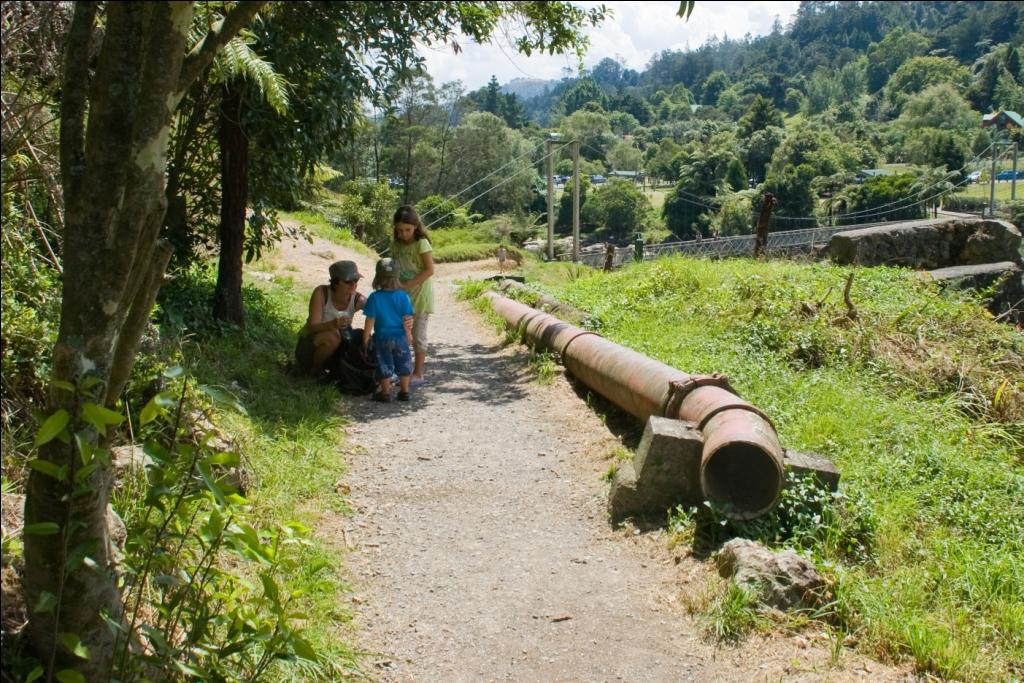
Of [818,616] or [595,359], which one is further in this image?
[595,359]

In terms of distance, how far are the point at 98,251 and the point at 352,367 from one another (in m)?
5.62

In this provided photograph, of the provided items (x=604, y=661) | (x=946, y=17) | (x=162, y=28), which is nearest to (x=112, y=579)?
(x=162, y=28)

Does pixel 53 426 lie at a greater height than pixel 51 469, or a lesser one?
greater

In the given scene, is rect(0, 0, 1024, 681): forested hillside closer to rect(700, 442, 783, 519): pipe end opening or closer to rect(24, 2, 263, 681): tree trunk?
rect(24, 2, 263, 681): tree trunk

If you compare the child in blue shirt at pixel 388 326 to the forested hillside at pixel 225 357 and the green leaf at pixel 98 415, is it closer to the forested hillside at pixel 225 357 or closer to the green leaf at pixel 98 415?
the forested hillside at pixel 225 357

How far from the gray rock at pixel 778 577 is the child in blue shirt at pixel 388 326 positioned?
13.2ft

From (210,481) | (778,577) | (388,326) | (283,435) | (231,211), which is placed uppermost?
(231,211)

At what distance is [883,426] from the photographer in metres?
6.46

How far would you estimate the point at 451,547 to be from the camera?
4918 mm

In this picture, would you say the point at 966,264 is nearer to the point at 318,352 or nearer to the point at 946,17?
the point at 318,352

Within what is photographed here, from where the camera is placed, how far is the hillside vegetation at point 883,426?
13.3 feet

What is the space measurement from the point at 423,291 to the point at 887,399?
417cm

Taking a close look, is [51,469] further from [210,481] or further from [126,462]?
[126,462]

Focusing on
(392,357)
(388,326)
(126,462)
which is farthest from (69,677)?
(392,357)
